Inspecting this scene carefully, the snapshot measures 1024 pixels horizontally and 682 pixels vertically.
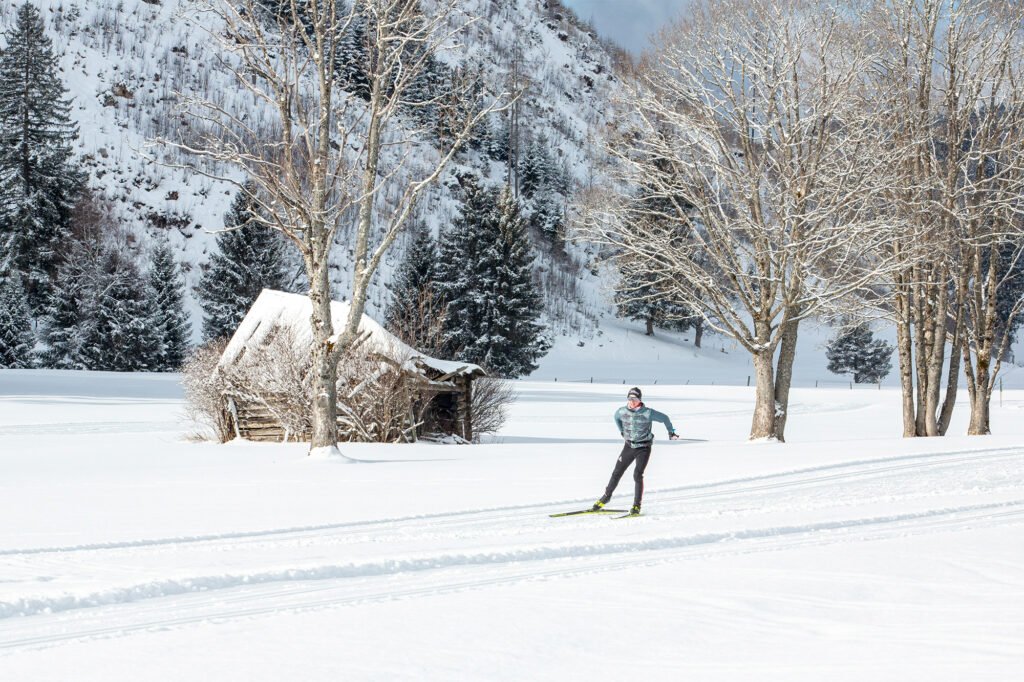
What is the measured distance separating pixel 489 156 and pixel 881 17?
239ft

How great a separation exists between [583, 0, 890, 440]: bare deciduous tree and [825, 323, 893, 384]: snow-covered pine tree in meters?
51.6

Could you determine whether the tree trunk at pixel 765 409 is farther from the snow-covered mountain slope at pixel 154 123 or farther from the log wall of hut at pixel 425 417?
the snow-covered mountain slope at pixel 154 123

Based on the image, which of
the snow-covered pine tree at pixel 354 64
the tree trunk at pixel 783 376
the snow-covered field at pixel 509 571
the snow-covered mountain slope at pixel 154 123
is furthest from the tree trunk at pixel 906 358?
the snow-covered mountain slope at pixel 154 123

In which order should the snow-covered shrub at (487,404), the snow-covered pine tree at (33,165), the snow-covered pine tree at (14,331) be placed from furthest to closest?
the snow-covered pine tree at (33,165) < the snow-covered pine tree at (14,331) < the snow-covered shrub at (487,404)

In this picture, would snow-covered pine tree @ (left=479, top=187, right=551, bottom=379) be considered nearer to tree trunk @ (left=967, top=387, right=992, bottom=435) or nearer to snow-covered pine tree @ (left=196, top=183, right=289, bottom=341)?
snow-covered pine tree @ (left=196, top=183, right=289, bottom=341)

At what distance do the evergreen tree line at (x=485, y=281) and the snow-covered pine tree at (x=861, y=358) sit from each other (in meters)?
25.6

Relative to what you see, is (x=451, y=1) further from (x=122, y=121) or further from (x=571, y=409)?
(x=122, y=121)

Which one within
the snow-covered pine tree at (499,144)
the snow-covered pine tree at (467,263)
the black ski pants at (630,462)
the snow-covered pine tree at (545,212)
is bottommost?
the black ski pants at (630,462)

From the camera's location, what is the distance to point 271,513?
1197 centimetres

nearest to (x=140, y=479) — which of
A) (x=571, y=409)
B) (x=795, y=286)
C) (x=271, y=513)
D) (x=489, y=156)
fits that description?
(x=271, y=513)

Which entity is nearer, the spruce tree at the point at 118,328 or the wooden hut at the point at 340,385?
the wooden hut at the point at 340,385

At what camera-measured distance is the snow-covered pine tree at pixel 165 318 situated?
5431cm

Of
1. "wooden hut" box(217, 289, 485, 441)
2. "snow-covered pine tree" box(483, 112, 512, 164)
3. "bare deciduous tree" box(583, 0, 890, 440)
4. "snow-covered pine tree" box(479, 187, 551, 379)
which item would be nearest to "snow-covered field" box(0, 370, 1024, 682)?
"bare deciduous tree" box(583, 0, 890, 440)

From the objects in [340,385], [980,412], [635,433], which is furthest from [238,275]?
[635,433]
